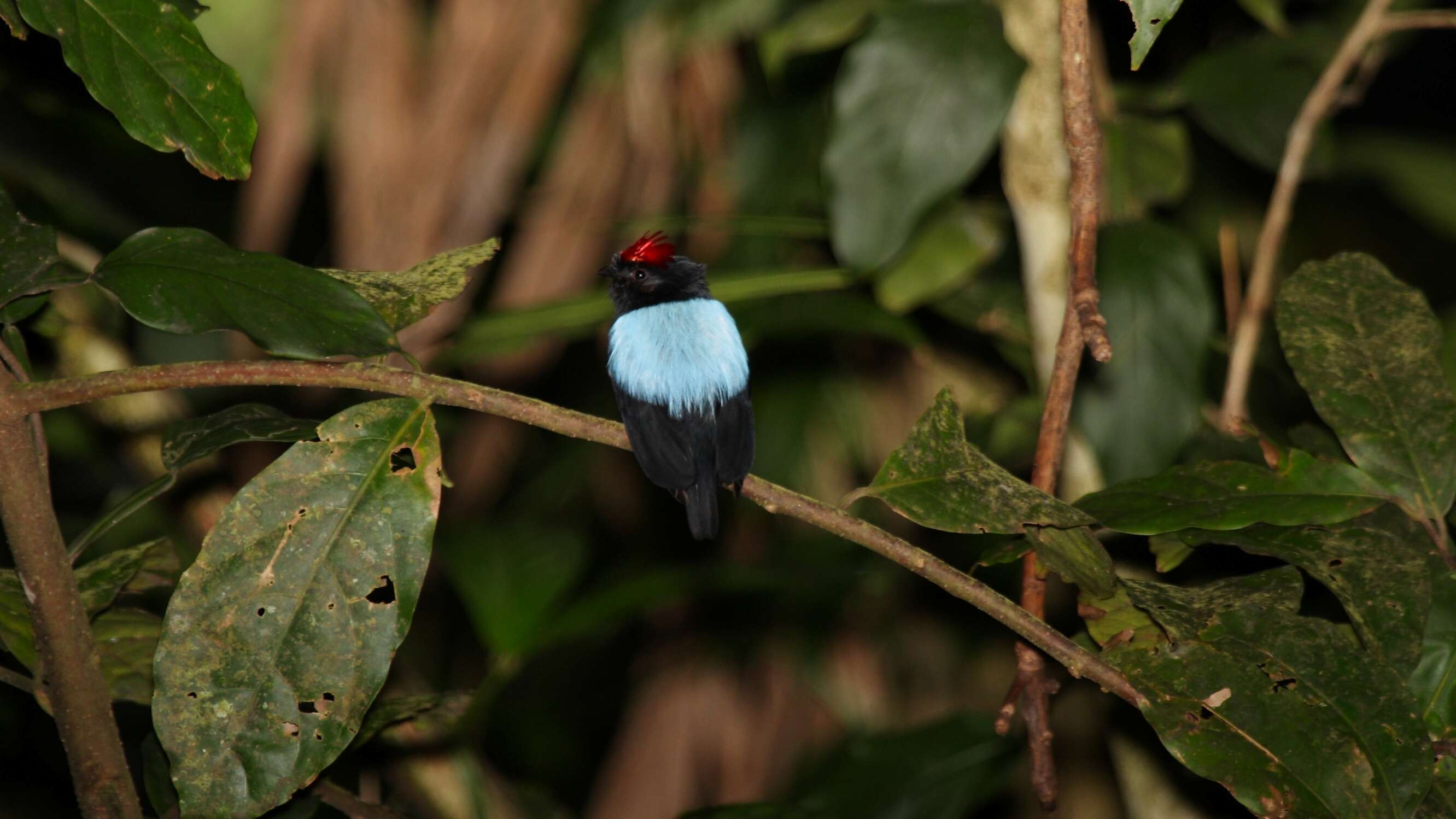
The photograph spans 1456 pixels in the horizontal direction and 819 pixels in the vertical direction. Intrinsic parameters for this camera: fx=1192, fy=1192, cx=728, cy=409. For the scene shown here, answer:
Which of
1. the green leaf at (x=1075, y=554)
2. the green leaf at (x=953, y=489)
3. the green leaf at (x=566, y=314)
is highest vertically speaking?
the green leaf at (x=953, y=489)

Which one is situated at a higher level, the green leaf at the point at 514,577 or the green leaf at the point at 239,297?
the green leaf at the point at 239,297

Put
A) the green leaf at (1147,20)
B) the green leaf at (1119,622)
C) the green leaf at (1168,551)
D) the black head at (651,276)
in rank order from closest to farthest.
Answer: the green leaf at (1147,20)
the green leaf at (1119,622)
the green leaf at (1168,551)
the black head at (651,276)

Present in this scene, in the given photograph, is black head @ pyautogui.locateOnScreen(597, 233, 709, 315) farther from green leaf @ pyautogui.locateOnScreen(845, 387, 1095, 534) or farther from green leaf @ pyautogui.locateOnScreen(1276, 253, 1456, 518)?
green leaf @ pyautogui.locateOnScreen(1276, 253, 1456, 518)

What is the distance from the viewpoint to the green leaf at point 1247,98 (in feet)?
7.62

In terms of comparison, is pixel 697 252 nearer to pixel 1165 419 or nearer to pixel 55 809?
pixel 1165 419

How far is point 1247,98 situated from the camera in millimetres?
2348

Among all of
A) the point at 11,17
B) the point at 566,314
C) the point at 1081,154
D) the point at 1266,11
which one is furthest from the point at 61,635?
the point at 1266,11

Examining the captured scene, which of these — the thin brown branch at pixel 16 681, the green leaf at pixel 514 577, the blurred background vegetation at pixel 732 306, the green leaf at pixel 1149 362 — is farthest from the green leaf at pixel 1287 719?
the green leaf at pixel 514 577

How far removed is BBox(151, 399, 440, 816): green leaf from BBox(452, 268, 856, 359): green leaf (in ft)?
3.68

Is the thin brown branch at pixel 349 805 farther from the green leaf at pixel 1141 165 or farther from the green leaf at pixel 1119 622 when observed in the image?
the green leaf at pixel 1141 165

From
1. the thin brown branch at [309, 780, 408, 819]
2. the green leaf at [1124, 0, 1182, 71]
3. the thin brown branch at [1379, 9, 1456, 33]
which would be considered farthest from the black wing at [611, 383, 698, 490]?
the thin brown branch at [1379, 9, 1456, 33]

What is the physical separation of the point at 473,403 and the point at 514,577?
1362 millimetres

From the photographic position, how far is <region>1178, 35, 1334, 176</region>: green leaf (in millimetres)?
2322

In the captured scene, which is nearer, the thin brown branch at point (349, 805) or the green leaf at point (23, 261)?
the green leaf at point (23, 261)
